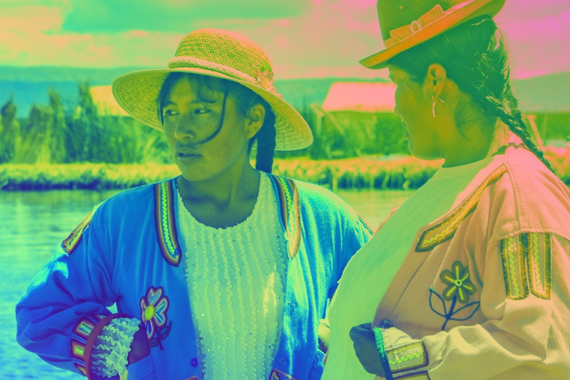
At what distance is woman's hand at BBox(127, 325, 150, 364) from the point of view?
236 cm

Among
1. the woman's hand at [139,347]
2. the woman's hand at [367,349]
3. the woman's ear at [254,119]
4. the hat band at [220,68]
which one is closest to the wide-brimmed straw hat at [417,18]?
the woman's hand at [367,349]

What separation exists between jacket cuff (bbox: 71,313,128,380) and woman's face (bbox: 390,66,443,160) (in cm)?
112

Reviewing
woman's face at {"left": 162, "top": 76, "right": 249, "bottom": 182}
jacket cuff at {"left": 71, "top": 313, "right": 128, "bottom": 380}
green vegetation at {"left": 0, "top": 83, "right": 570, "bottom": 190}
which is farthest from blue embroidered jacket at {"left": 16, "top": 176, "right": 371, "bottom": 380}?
green vegetation at {"left": 0, "top": 83, "right": 570, "bottom": 190}

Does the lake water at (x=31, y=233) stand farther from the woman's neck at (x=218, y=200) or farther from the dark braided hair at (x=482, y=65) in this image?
the dark braided hair at (x=482, y=65)

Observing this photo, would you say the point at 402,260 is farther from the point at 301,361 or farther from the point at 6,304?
the point at 6,304

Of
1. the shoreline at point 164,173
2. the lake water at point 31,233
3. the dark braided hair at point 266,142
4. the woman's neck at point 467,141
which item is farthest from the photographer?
the shoreline at point 164,173

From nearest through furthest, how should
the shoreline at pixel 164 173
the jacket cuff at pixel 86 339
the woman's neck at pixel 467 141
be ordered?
the woman's neck at pixel 467 141, the jacket cuff at pixel 86 339, the shoreline at pixel 164 173

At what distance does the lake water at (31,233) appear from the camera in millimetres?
6051

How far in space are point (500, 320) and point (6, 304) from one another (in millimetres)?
6443

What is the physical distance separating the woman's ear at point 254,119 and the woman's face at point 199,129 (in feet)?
0.31

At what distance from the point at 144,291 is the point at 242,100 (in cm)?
73

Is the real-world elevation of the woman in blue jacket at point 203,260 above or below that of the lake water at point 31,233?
above

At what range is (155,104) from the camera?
2920 millimetres

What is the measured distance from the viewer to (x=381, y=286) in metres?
1.81
